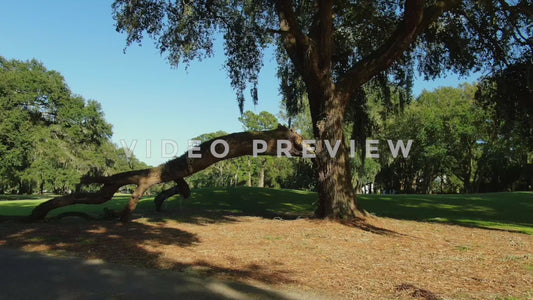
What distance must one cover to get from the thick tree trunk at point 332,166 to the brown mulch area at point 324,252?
0.58 m

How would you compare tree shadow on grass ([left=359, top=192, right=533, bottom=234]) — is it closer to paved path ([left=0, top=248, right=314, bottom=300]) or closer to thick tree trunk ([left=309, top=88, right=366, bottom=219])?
thick tree trunk ([left=309, top=88, right=366, bottom=219])

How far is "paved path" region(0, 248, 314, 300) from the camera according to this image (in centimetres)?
430

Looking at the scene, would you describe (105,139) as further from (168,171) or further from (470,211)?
(470,211)

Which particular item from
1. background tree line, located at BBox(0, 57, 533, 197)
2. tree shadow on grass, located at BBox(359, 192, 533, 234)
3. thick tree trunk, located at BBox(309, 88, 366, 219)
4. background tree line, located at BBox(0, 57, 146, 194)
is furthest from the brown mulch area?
background tree line, located at BBox(0, 57, 146, 194)

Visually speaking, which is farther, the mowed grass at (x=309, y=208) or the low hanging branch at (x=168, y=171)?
the mowed grass at (x=309, y=208)

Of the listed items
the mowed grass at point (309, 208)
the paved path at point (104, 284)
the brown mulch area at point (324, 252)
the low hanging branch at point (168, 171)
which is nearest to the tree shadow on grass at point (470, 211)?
the mowed grass at point (309, 208)

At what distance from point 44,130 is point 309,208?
2635 centimetres

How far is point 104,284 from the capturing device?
468 cm

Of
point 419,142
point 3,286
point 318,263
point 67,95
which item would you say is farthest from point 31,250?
point 419,142

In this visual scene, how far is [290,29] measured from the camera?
11.0 m

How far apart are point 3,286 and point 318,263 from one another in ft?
13.8

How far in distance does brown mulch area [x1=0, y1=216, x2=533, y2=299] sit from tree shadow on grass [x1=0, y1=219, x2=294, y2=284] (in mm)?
15

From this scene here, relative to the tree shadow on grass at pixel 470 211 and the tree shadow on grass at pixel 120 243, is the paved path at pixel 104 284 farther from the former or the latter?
the tree shadow on grass at pixel 470 211

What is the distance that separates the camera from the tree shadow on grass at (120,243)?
5535mm
